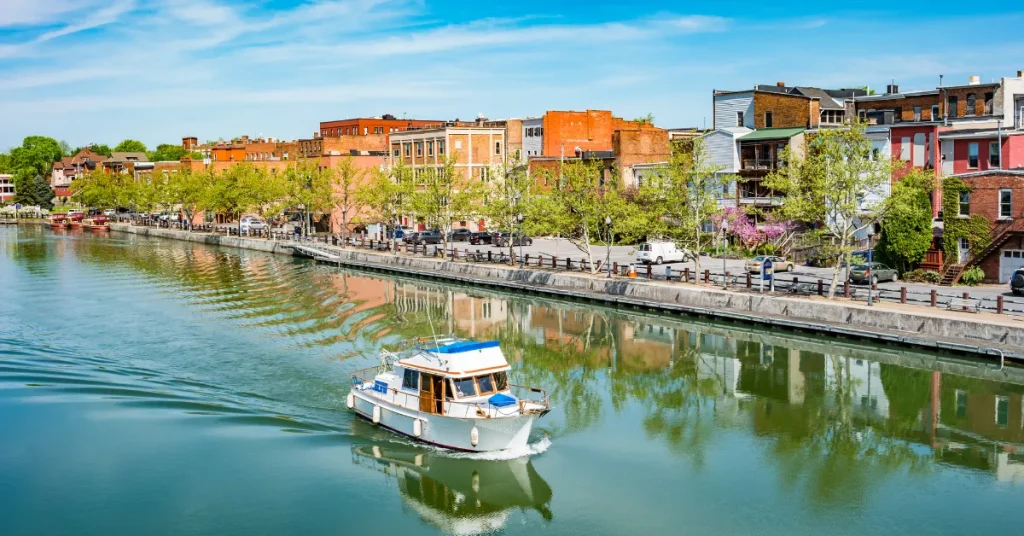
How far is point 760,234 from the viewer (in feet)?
241

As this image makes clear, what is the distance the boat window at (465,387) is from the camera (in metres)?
30.6

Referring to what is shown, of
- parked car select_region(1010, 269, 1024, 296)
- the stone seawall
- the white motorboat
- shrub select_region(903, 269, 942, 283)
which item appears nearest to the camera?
the white motorboat

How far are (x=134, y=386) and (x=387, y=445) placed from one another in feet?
42.8

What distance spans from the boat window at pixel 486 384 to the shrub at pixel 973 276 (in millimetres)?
36035

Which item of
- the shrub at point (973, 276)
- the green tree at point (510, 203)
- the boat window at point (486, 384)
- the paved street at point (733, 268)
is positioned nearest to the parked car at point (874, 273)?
the paved street at point (733, 268)

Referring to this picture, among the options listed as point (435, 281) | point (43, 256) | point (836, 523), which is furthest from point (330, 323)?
point (43, 256)

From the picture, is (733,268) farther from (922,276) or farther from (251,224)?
(251,224)

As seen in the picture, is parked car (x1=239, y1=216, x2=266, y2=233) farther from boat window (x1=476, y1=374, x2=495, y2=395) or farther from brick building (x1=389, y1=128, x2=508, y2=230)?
boat window (x1=476, y1=374, x2=495, y2=395)

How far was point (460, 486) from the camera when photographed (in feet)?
94.4

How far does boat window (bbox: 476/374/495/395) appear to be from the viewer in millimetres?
30953

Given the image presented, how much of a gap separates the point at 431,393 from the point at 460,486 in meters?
3.43

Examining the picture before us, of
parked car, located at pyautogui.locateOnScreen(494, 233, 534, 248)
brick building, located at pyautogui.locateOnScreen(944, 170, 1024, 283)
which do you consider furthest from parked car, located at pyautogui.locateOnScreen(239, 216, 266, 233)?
brick building, located at pyautogui.locateOnScreen(944, 170, 1024, 283)

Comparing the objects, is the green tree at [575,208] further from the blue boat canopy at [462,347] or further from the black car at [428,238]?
the blue boat canopy at [462,347]

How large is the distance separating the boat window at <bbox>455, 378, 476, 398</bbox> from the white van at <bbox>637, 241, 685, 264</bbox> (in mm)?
41491
